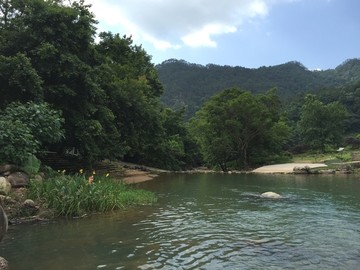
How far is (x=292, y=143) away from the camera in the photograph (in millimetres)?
84875

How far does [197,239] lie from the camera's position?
9.64 meters

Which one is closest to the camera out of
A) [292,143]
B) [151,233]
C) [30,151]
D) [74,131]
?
[151,233]

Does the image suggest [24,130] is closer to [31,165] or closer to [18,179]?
[31,165]

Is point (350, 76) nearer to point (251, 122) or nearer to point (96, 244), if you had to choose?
Answer: point (251, 122)

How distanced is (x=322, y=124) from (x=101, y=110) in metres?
59.2

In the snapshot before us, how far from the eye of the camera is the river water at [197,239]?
7582 millimetres

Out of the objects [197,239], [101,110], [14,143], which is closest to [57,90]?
[101,110]

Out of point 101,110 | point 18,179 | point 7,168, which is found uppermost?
point 101,110

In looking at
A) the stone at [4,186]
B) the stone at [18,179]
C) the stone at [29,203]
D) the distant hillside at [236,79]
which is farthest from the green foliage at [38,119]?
the distant hillside at [236,79]

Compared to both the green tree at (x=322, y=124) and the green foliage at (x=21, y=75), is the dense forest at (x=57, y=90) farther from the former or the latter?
the green tree at (x=322, y=124)

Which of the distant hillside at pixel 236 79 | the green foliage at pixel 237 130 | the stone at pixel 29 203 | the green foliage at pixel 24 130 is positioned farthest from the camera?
the distant hillside at pixel 236 79

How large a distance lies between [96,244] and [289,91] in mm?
125205

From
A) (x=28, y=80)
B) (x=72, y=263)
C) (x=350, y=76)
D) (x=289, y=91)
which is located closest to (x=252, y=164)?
(x=28, y=80)

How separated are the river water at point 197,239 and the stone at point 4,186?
6.17 feet
